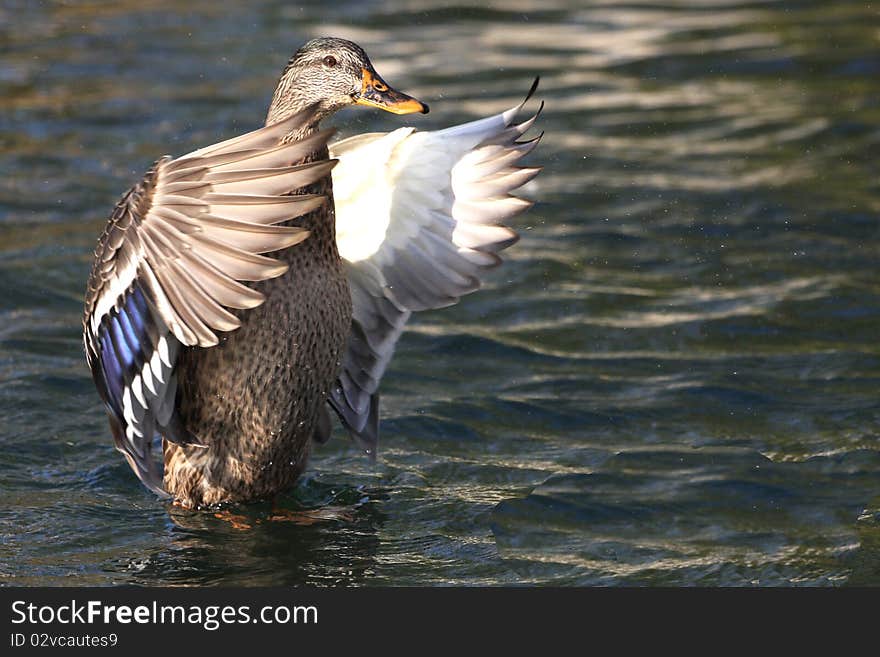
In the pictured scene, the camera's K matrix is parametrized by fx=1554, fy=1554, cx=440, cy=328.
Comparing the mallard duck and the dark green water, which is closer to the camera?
the mallard duck

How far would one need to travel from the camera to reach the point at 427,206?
6.43 metres

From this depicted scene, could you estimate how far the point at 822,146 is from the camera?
10750 millimetres

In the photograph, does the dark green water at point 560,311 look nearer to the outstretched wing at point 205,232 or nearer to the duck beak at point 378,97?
the outstretched wing at point 205,232

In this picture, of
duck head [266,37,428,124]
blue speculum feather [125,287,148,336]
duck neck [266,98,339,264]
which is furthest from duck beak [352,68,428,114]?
blue speculum feather [125,287,148,336]

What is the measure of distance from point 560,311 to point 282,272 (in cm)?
370

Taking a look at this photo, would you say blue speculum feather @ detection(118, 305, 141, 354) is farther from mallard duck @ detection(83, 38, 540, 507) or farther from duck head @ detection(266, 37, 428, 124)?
duck head @ detection(266, 37, 428, 124)

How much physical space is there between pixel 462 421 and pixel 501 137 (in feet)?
5.10

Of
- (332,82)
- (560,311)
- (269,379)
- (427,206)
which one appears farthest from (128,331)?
(560,311)

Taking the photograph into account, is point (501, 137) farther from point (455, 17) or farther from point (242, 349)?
point (455, 17)

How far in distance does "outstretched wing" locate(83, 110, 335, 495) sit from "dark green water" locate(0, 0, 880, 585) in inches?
44.8

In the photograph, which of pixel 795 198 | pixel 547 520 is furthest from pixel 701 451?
pixel 795 198

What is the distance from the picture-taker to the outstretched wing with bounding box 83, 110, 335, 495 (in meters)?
5.07

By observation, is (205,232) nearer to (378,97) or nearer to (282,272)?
(282,272)

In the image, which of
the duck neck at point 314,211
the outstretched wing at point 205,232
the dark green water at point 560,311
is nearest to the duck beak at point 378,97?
the duck neck at point 314,211
